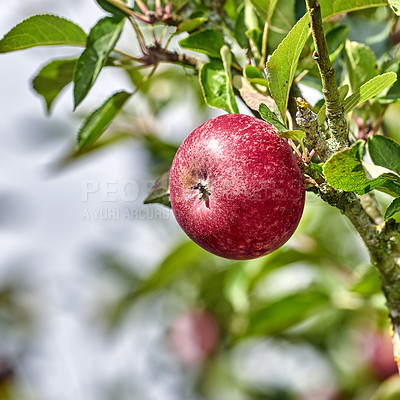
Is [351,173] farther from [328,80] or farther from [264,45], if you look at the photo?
[264,45]

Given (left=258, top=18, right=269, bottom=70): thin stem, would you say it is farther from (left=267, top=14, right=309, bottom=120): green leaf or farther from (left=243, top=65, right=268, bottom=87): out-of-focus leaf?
(left=267, top=14, right=309, bottom=120): green leaf

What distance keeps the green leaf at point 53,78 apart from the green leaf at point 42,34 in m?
0.07

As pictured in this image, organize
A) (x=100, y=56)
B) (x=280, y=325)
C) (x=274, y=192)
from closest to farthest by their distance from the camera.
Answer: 1. (x=274, y=192)
2. (x=100, y=56)
3. (x=280, y=325)

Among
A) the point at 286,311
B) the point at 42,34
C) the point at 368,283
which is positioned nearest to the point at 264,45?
the point at 42,34

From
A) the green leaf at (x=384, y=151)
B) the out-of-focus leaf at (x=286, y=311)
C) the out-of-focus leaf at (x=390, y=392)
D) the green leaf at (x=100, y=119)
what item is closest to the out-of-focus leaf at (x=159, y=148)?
the out-of-focus leaf at (x=286, y=311)

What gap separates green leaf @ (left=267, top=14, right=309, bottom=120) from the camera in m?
0.76

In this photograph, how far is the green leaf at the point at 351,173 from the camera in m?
0.71

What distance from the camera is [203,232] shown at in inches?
32.4

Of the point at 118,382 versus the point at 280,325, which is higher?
Answer: the point at 280,325

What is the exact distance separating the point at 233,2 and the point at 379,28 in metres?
0.33

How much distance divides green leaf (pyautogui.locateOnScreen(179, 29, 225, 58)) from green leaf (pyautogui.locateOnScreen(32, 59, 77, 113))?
0.33 m

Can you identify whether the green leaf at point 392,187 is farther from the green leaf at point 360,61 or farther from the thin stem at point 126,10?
the thin stem at point 126,10

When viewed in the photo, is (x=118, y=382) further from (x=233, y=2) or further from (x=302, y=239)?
(x=233, y=2)

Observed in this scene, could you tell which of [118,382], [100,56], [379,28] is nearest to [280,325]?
[379,28]
